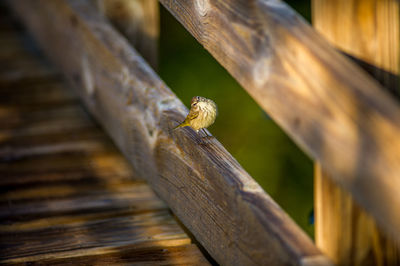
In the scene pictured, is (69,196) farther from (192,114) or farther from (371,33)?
(371,33)

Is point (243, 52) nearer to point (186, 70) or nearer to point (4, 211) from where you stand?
point (4, 211)

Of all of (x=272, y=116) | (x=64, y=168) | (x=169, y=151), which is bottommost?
(x=64, y=168)

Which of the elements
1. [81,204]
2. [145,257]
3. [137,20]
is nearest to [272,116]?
[145,257]

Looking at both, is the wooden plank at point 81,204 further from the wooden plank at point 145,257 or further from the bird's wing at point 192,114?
the bird's wing at point 192,114

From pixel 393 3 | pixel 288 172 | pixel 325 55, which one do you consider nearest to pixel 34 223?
pixel 325 55

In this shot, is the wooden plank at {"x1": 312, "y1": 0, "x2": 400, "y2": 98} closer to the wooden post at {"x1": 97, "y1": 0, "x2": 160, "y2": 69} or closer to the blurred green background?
the wooden post at {"x1": 97, "y1": 0, "x2": 160, "y2": 69}

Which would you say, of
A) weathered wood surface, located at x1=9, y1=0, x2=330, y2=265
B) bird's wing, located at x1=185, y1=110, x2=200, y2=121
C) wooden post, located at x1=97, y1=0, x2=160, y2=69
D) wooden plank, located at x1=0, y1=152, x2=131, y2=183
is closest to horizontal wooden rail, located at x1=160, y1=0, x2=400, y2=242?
weathered wood surface, located at x1=9, y1=0, x2=330, y2=265

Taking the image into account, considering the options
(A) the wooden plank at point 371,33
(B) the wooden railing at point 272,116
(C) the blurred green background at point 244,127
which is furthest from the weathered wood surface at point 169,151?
(C) the blurred green background at point 244,127
